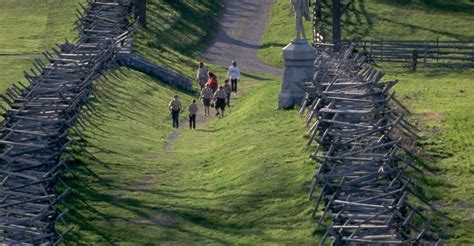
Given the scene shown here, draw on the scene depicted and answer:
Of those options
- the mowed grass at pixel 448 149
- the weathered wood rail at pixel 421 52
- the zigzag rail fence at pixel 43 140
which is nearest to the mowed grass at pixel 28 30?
the zigzag rail fence at pixel 43 140

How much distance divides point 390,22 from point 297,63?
113ft

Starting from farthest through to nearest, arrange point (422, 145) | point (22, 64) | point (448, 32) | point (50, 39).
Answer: point (448, 32)
point (50, 39)
point (22, 64)
point (422, 145)

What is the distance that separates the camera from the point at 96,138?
3959 cm

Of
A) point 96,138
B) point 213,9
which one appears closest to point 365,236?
point 96,138

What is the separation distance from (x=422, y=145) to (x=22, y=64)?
92.8 feet

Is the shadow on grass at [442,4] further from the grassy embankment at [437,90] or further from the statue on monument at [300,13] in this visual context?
the statue on monument at [300,13]

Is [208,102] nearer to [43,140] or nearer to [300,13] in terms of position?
[300,13]

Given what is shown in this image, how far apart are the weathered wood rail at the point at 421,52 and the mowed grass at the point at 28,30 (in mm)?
15264

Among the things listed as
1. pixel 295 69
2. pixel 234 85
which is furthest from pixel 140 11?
pixel 295 69

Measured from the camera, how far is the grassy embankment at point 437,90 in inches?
1108

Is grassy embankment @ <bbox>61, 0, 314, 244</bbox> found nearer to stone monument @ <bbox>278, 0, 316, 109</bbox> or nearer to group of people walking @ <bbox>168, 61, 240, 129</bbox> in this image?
group of people walking @ <bbox>168, 61, 240, 129</bbox>

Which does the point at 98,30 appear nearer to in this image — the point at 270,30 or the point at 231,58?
the point at 231,58

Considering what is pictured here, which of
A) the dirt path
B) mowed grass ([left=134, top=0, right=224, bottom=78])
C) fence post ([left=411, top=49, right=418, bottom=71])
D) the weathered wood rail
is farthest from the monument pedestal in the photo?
the dirt path

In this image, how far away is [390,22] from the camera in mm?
76500
